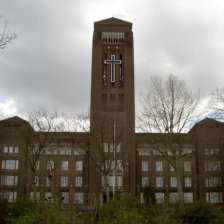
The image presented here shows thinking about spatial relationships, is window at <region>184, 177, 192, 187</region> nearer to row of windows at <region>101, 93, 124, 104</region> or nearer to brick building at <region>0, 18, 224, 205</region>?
brick building at <region>0, 18, 224, 205</region>

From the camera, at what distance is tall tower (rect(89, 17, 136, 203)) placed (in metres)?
51.3

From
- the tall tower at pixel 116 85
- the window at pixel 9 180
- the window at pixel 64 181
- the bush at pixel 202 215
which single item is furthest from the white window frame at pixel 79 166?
the bush at pixel 202 215

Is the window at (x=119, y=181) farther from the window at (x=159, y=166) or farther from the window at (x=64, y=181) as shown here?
the window at (x=64, y=181)

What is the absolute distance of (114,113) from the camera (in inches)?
2045

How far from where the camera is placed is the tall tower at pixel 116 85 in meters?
51.3

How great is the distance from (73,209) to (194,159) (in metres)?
49.8

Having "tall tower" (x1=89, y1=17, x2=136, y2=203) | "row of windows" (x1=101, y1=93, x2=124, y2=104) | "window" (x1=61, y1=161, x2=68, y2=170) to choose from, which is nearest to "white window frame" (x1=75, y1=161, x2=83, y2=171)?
"window" (x1=61, y1=161, x2=68, y2=170)

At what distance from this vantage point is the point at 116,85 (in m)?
55.0

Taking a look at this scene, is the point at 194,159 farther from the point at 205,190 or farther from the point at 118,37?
the point at 118,37

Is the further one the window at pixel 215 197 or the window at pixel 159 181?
the window at pixel 159 181

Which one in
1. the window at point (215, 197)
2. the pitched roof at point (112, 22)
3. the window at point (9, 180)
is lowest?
the window at point (215, 197)

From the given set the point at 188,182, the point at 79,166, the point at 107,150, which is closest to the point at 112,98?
the point at 107,150

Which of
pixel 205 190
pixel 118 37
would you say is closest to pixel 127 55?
pixel 118 37

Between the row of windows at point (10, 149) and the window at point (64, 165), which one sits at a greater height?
the row of windows at point (10, 149)
